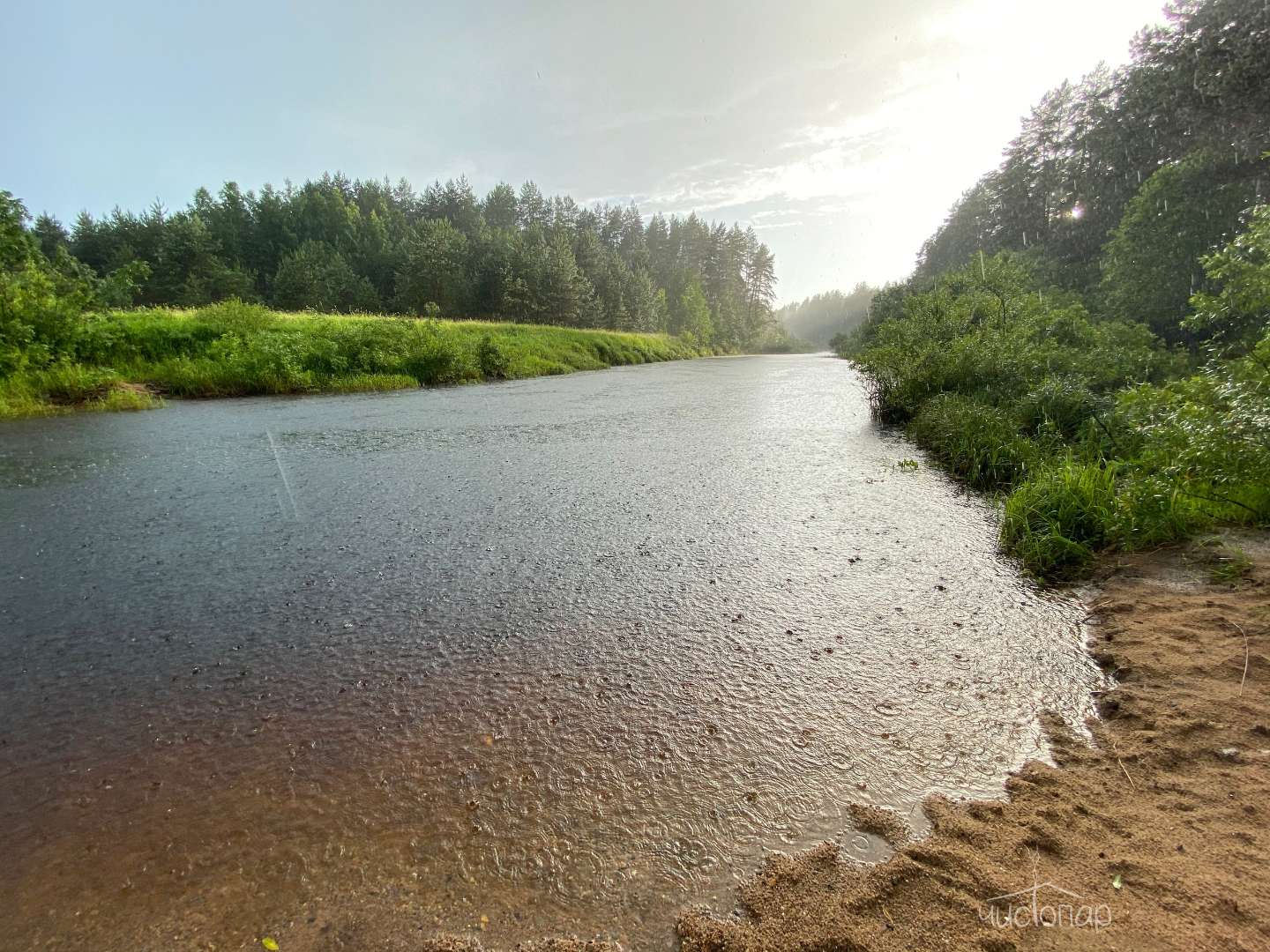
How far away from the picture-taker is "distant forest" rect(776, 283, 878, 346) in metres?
157

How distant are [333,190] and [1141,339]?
84.4m

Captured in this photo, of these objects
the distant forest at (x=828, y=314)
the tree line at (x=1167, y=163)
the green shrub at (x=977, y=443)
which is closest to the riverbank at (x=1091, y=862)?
the green shrub at (x=977, y=443)

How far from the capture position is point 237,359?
48.3 feet

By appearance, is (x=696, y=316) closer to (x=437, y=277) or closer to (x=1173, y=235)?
(x=437, y=277)

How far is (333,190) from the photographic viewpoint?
233ft

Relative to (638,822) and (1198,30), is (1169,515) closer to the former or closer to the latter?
(638,822)

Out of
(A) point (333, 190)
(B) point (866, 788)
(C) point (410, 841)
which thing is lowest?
(B) point (866, 788)

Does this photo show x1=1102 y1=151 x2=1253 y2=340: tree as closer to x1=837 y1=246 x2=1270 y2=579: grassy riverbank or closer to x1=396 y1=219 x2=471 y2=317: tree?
x1=837 y1=246 x2=1270 y2=579: grassy riverbank

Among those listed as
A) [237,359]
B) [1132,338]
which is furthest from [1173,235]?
[237,359]

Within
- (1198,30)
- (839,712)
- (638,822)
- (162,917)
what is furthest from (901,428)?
(1198,30)

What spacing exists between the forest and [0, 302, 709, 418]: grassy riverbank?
13329mm

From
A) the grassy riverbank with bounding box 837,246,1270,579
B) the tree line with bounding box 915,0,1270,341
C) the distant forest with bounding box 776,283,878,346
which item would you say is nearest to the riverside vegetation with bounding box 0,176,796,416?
A: the grassy riverbank with bounding box 837,246,1270,579

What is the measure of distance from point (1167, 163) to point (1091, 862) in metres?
32.0

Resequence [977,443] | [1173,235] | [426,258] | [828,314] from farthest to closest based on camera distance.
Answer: [828,314] < [426,258] < [1173,235] < [977,443]
